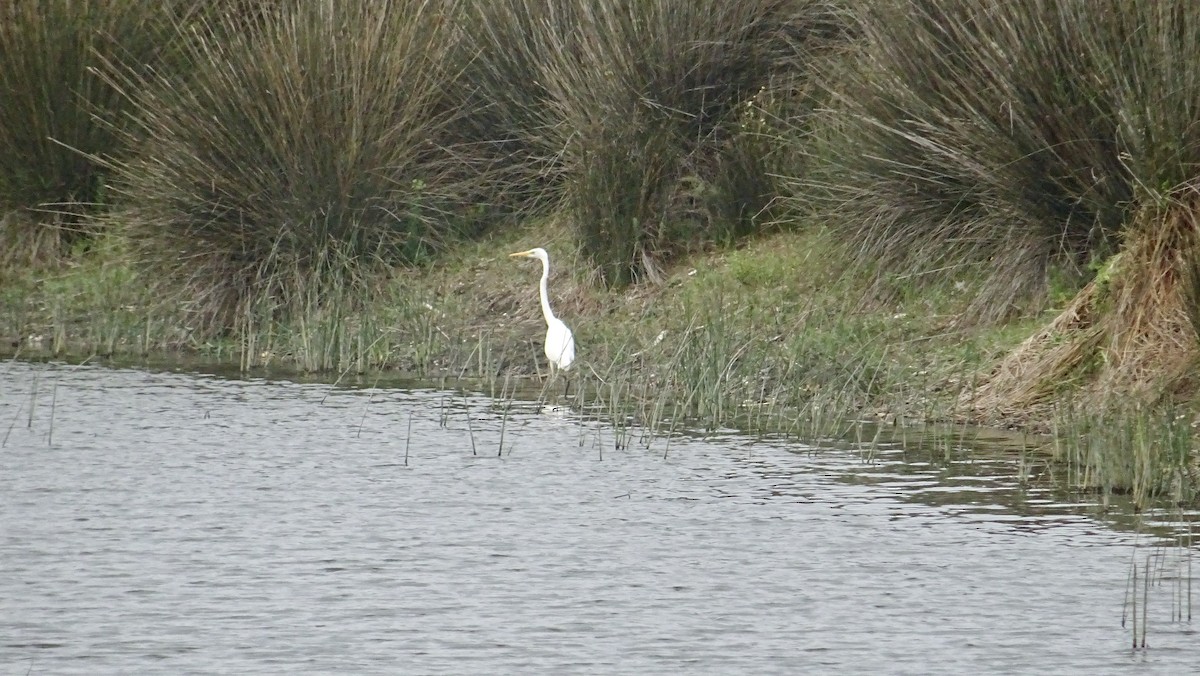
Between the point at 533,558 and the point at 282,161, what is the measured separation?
747 cm

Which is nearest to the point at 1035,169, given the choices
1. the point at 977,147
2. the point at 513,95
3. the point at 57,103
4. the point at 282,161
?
the point at 977,147

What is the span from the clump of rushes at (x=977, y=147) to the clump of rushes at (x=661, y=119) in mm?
1168

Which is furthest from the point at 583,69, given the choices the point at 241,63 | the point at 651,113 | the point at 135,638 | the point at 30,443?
the point at 135,638

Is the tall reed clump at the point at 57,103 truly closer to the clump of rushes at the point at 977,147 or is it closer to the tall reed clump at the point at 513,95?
the tall reed clump at the point at 513,95

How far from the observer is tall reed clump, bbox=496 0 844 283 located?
45.8ft

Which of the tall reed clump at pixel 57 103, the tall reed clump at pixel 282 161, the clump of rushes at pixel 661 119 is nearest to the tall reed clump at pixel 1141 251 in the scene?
the clump of rushes at pixel 661 119

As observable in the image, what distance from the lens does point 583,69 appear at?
14.4m

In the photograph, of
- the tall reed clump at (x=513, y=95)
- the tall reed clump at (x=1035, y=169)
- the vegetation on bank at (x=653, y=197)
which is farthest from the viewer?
the tall reed clump at (x=513, y=95)

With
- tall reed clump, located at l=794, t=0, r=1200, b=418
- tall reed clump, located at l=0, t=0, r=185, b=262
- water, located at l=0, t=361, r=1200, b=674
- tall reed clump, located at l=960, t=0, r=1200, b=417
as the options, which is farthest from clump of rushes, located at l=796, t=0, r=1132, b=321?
tall reed clump, located at l=0, t=0, r=185, b=262

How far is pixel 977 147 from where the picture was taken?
1151 cm

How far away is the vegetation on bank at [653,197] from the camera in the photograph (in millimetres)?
10250

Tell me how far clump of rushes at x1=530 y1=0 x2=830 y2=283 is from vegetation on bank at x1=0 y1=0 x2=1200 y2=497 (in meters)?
0.03

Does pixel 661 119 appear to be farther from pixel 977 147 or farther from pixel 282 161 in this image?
pixel 977 147

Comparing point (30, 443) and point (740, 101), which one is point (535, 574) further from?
point (740, 101)
